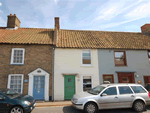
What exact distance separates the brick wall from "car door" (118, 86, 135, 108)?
6.15 meters

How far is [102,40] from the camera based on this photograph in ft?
44.0

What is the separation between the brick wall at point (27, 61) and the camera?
10438 millimetres

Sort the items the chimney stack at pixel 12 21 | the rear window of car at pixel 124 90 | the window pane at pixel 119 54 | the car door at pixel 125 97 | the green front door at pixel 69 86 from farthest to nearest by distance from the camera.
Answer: the chimney stack at pixel 12 21, the window pane at pixel 119 54, the green front door at pixel 69 86, the rear window of car at pixel 124 90, the car door at pixel 125 97

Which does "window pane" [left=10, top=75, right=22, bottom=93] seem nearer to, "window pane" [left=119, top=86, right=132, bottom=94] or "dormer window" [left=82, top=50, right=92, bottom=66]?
"dormer window" [left=82, top=50, right=92, bottom=66]

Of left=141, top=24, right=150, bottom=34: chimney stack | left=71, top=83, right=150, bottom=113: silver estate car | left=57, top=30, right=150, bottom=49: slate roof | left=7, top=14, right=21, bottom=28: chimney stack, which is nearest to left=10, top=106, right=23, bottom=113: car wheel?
left=71, top=83, right=150, bottom=113: silver estate car

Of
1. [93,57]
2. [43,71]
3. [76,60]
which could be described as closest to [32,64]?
[43,71]

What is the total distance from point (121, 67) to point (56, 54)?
678cm

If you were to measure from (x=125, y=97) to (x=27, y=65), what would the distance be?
27.9ft

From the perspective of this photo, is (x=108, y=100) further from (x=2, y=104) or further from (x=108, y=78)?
(x=2, y=104)

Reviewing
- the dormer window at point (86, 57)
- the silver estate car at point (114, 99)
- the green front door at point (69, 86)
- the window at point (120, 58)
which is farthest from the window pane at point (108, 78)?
the silver estate car at point (114, 99)

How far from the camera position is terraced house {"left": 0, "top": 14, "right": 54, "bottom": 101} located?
409 inches

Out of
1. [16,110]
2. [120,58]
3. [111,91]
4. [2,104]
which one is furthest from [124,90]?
[2,104]

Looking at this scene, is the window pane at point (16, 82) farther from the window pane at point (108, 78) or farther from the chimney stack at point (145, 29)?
the chimney stack at point (145, 29)

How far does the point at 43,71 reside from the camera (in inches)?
421
